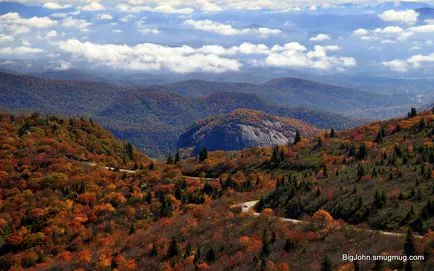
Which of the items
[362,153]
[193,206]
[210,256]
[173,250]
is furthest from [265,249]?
[362,153]

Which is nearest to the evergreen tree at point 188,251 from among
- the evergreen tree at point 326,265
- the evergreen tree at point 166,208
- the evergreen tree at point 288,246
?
the evergreen tree at point 288,246

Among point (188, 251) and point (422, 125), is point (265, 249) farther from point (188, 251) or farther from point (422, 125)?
point (422, 125)

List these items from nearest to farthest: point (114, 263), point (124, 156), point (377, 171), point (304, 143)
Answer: point (114, 263)
point (377, 171)
point (304, 143)
point (124, 156)

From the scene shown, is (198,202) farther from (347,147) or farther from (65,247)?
(347,147)

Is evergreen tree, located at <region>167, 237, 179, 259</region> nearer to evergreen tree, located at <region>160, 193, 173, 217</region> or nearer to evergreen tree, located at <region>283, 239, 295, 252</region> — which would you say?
evergreen tree, located at <region>283, 239, 295, 252</region>

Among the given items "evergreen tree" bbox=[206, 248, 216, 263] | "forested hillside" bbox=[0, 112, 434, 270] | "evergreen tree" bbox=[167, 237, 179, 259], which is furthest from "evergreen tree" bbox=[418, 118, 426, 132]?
"evergreen tree" bbox=[206, 248, 216, 263]

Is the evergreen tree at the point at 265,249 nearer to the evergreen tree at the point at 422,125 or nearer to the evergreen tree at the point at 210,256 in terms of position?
the evergreen tree at the point at 210,256

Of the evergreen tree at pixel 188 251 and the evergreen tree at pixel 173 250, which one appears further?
the evergreen tree at pixel 173 250

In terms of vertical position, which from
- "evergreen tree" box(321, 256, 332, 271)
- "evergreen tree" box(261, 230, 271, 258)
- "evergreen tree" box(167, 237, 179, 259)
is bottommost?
"evergreen tree" box(167, 237, 179, 259)

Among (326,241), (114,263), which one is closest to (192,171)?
(114,263)

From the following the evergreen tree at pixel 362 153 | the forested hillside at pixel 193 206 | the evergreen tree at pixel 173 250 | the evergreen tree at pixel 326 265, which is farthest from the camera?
the evergreen tree at pixel 362 153

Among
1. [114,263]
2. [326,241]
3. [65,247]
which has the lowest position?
[65,247]
